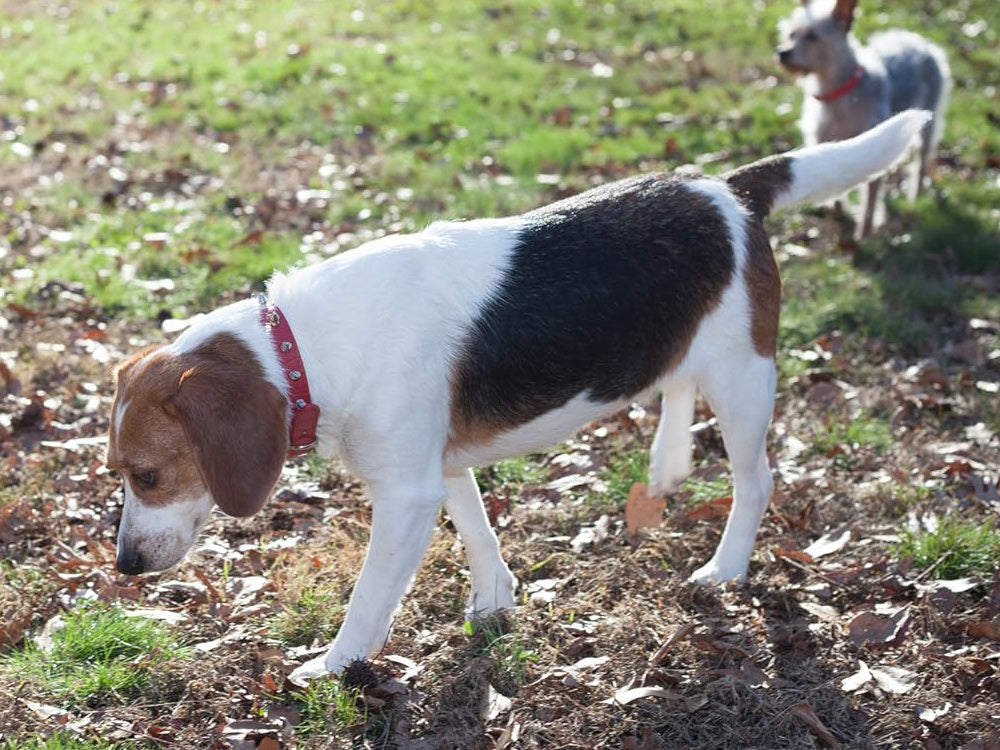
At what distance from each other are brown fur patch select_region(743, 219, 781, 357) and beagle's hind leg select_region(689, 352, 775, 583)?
78mm

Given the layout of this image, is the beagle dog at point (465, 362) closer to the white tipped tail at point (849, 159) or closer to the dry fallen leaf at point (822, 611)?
the white tipped tail at point (849, 159)

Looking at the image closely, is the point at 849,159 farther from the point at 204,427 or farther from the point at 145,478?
the point at 145,478

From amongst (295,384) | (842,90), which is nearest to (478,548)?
(295,384)

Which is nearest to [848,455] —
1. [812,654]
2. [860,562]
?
→ [860,562]

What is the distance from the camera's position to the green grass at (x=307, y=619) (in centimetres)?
441

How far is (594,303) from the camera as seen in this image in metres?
4.18

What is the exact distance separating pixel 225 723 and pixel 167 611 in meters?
0.73

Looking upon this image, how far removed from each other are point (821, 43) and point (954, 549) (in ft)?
18.2

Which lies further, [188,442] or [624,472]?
[624,472]

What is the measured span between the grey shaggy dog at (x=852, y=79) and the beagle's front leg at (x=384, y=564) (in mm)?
5616

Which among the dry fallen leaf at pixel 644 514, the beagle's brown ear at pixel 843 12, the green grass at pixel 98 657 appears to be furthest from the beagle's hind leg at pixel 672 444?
the beagle's brown ear at pixel 843 12

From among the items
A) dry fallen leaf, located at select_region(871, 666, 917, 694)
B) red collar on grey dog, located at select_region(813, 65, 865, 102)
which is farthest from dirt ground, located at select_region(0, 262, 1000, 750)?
red collar on grey dog, located at select_region(813, 65, 865, 102)

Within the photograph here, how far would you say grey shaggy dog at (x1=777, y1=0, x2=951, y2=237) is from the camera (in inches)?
345

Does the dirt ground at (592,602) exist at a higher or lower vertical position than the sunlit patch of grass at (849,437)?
higher
